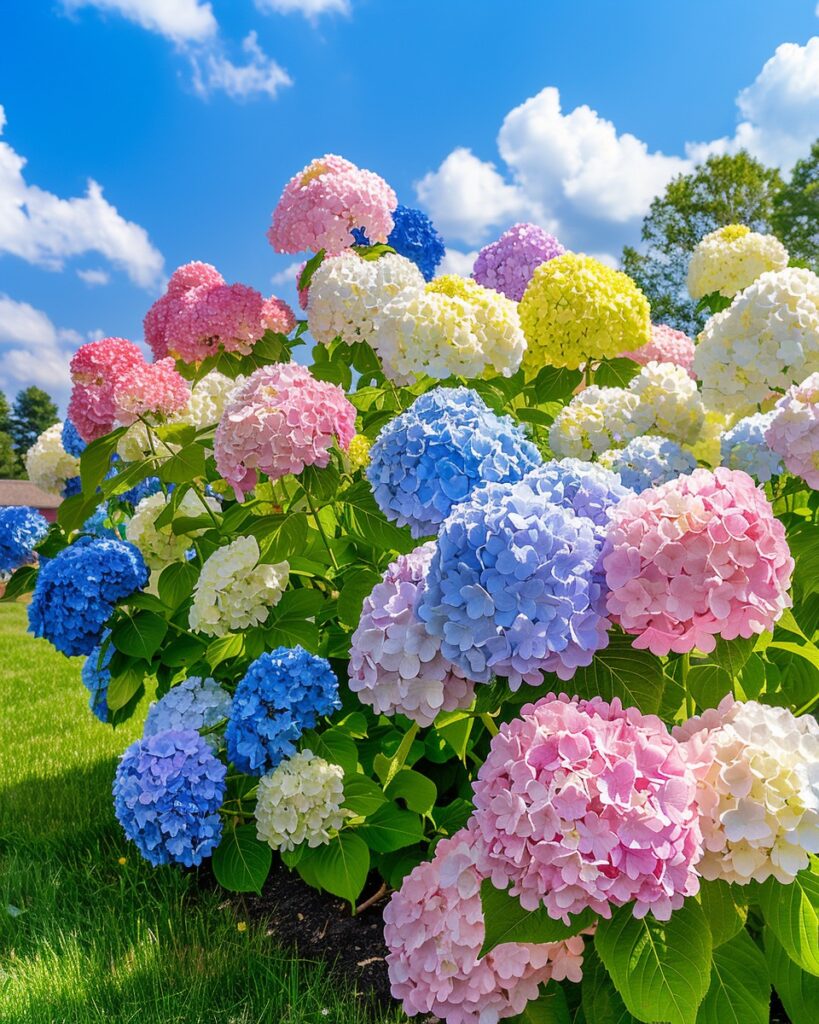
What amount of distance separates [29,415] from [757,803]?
194 ft

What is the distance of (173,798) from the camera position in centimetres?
268

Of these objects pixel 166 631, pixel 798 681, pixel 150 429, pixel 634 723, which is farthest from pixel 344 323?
pixel 634 723

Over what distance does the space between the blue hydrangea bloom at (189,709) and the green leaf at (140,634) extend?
191 millimetres

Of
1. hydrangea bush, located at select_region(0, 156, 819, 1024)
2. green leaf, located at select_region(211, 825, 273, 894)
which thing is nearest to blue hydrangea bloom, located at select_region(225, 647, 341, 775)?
hydrangea bush, located at select_region(0, 156, 819, 1024)

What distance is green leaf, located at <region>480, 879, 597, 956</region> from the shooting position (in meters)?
1.33

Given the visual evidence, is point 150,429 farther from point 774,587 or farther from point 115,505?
point 774,587

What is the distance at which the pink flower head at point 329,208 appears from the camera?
12.5 feet

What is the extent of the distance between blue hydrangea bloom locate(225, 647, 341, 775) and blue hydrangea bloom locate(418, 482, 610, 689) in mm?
1301

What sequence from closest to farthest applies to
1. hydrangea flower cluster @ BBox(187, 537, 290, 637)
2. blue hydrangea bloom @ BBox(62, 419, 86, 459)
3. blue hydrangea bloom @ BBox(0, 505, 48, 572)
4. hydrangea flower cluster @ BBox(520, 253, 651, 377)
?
hydrangea flower cluster @ BBox(187, 537, 290, 637)
hydrangea flower cluster @ BBox(520, 253, 651, 377)
blue hydrangea bloom @ BBox(0, 505, 48, 572)
blue hydrangea bloom @ BBox(62, 419, 86, 459)

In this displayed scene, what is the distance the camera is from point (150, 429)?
329 cm

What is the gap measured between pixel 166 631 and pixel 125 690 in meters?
0.27

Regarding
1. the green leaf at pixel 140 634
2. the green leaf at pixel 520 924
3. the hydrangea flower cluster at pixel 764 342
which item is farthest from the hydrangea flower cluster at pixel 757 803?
the green leaf at pixel 140 634

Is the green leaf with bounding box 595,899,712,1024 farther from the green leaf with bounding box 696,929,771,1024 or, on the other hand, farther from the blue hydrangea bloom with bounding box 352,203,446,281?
the blue hydrangea bloom with bounding box 352,203,446,281

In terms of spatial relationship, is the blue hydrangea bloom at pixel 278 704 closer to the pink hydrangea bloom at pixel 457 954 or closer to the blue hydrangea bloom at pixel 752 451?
the pink hydrangea bloom at pixel 457 954
